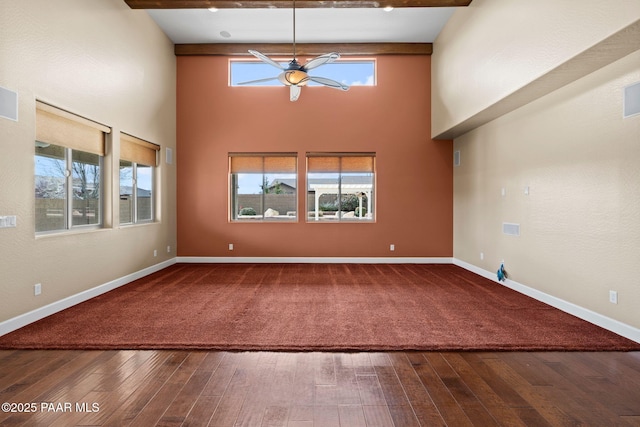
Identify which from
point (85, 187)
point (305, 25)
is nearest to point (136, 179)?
point (85, 187)

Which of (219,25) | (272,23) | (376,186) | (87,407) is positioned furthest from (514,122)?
(87,407)

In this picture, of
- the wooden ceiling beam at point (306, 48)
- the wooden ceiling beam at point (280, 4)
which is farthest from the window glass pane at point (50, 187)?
the wooden ceiling beam at point (306, 48)

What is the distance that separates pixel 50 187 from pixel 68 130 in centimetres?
71

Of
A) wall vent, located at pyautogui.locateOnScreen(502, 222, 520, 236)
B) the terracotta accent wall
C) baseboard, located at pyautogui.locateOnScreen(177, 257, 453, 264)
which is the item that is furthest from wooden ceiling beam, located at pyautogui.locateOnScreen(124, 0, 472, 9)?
baseboard, located at pyautogui.locateOnScreen(177, 257, 453, 264)

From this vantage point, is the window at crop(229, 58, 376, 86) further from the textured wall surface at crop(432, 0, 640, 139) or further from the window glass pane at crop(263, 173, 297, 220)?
the window glass pane at crop(263, 173, 297, 220)

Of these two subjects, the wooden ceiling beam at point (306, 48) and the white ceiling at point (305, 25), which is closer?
the white ceiling at point (305, 25)

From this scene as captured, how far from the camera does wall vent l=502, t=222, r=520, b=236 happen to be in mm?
4785

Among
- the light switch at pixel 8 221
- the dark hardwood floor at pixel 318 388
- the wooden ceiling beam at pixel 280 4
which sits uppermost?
the wooden ceiling beam at pixel 280 4

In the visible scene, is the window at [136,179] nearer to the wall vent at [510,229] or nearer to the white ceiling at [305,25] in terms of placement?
the white ceiling at [305,25]

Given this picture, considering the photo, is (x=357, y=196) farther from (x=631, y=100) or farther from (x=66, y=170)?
(x=66, y=170)

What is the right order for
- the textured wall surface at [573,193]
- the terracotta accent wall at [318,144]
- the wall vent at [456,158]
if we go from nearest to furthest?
the textured wall surface at [573,193] < the wall vent at [456,158] < the terracotta accent wall at [318,144]

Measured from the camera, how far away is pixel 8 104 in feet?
10.3

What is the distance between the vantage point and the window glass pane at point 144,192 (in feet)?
18.8

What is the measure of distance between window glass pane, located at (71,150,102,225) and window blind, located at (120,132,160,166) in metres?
0.55
